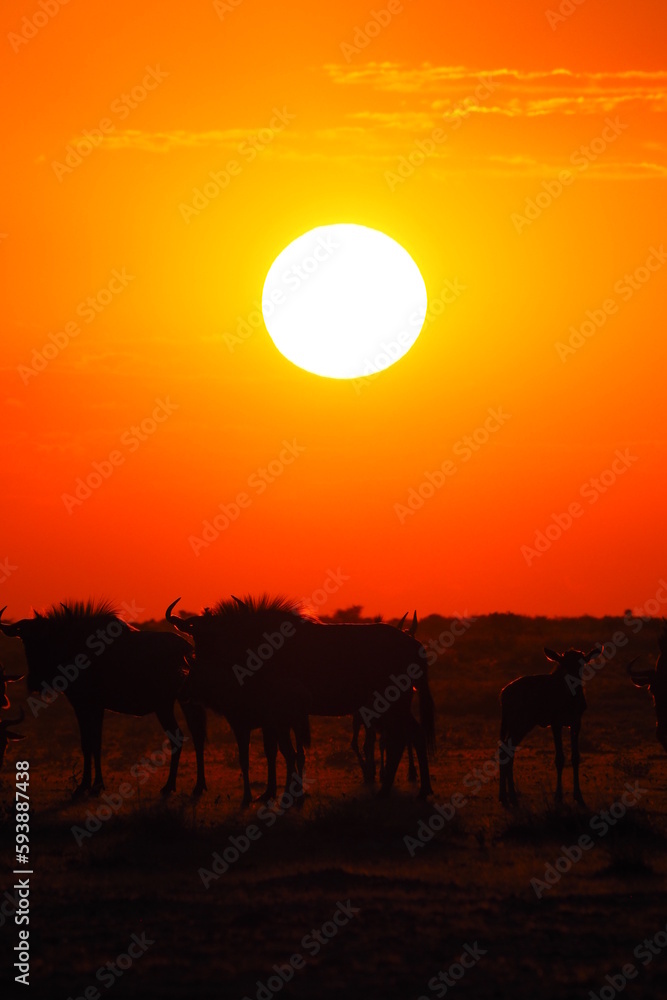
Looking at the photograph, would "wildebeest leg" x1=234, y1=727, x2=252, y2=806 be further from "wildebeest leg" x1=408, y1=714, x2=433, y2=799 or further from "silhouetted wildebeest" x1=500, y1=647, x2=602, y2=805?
"silhouetted wildebeest" x1=500, y1=647, x2=602, y2=805

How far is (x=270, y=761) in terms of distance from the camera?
60.1ft

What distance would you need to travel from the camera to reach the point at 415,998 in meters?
8.31

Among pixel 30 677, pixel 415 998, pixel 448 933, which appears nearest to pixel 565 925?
pixel 448 933

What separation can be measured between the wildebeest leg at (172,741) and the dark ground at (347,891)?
0.85 feet

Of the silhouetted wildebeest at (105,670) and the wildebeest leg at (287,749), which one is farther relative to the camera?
the silhouetted wildebeest at (105,670)

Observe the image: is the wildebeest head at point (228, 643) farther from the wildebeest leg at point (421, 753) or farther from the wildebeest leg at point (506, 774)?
the wildebeest leg at point (506, 774)

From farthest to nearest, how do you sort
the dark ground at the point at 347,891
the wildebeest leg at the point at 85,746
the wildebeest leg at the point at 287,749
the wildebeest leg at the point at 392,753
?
the wildebeest leg at the point at 85,746, the wildebeest leg at the point at 287,749, the wildebeest leg at the point at 392,753, the dark ground at the point at 347,891

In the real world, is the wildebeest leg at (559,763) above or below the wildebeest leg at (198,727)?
above

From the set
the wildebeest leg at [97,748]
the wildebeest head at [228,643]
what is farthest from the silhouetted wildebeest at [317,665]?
the wildebeest leg at [97,748]

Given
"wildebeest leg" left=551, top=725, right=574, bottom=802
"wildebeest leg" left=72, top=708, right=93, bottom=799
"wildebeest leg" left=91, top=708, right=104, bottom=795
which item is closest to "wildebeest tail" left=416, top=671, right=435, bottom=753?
"wildebeest leg" left=551, top=725, right=574, bottom=802

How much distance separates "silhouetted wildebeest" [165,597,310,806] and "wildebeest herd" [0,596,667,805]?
0.02 m

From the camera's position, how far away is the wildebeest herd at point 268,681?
1812 cm

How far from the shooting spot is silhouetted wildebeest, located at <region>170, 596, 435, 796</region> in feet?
59.7

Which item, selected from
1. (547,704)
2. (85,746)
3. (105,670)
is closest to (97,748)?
(85,746)
